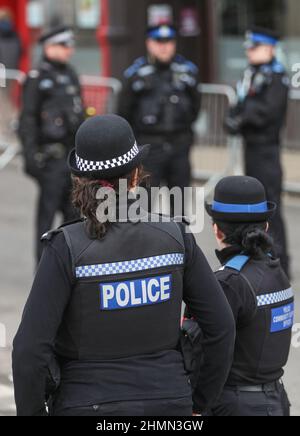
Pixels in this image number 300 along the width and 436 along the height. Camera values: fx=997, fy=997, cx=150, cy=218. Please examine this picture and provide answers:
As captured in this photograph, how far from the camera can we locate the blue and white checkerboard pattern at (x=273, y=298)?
381 centimetres

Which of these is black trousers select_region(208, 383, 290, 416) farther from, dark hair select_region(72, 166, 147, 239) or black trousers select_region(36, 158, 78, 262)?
black trousers select_region(36, 158, 78, 262)

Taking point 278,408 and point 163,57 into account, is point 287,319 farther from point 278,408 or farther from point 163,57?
point 163,57

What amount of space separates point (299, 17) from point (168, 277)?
10.7 meters

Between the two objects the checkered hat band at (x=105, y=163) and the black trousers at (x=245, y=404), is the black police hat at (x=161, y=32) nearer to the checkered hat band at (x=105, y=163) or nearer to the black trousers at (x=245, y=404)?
the black trousers at (x=245, y=404)

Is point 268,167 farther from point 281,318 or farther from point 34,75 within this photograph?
point 281,318

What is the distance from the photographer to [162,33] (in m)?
8.47

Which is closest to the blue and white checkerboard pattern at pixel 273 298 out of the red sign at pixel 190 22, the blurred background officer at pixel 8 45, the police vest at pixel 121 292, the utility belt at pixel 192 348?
the utility belt at pixel 192 348

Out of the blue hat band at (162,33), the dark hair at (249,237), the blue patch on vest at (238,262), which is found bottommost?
the blue hat band at (162,33)

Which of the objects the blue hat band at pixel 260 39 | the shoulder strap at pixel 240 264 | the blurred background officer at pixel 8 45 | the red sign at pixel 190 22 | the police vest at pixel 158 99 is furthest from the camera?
the blurred background officer at pixel 8 45

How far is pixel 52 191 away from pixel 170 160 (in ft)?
3.63

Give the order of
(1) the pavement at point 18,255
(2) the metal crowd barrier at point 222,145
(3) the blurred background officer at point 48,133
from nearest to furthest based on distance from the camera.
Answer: (1) the pavement at point 18,255, (3) the blurred background officer at point 48,133, (2) the metal crowd barrier at point 222,145

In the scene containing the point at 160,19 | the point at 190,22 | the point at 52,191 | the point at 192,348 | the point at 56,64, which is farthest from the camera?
the point at 190,22

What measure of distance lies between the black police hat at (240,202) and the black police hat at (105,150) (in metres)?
0.75
